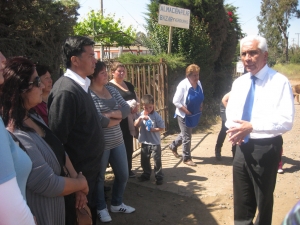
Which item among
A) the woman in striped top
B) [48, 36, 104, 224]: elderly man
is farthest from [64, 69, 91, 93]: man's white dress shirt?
the woman in striped top

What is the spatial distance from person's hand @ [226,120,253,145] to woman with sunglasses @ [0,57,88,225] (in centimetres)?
144

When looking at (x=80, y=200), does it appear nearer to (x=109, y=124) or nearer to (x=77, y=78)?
(x=77, y=78)

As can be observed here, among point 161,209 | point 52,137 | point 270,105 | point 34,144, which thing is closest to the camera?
point 34,144

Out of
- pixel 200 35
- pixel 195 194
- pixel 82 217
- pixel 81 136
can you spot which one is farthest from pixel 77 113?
pixel 200 35

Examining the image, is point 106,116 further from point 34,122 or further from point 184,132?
point 184,132

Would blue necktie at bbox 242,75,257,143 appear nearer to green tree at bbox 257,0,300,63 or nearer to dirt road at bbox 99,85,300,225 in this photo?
dirt road at bbox 99,85,300,225

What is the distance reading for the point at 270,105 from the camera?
2.94 m

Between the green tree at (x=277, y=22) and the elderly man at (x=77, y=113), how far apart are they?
49738mm

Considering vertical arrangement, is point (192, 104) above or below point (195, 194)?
above

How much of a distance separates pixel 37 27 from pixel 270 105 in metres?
2.51

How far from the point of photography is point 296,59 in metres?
44.8

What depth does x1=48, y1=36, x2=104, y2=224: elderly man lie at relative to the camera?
8.67 ft

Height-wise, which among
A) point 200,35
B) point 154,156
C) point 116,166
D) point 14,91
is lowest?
point 154,156

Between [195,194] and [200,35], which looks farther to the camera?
[200,35]
